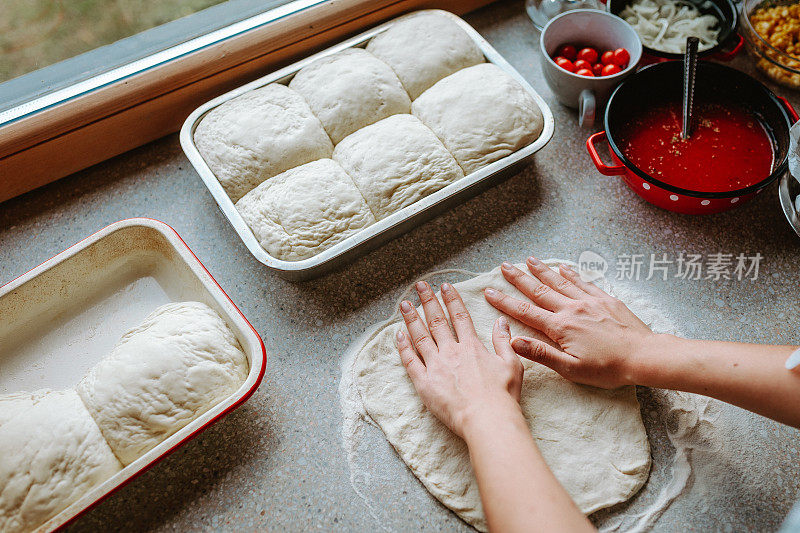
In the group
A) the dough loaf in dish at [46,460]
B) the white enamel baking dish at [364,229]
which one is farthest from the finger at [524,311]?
the dough loaf in dish at [46,460]

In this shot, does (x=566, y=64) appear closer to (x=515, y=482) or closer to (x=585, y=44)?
(x=585, y=44)

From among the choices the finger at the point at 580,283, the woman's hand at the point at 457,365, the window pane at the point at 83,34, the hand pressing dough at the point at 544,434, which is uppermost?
the window pane at the point at 83,34

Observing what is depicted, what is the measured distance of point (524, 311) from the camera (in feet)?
3.34

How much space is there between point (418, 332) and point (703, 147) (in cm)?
74

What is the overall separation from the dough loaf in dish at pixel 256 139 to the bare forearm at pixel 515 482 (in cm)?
64

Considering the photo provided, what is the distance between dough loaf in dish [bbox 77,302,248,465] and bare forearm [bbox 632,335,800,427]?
27.9 inches

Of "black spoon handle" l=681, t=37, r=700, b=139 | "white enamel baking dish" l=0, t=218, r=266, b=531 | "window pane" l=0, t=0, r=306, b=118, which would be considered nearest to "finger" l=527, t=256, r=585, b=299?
"black spoon handle" l=681, t=37, r=700, b=139

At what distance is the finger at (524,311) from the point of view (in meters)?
0.99

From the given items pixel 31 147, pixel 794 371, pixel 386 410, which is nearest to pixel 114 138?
pixel 31 147

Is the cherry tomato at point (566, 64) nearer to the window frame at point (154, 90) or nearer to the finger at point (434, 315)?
the window frame at point (154, 90)

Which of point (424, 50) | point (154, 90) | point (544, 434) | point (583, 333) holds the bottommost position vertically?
point (544, 434)

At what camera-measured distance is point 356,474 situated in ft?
3.10

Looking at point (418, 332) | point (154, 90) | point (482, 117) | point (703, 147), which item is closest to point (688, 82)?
point (703, 147)

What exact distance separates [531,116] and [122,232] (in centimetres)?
84
